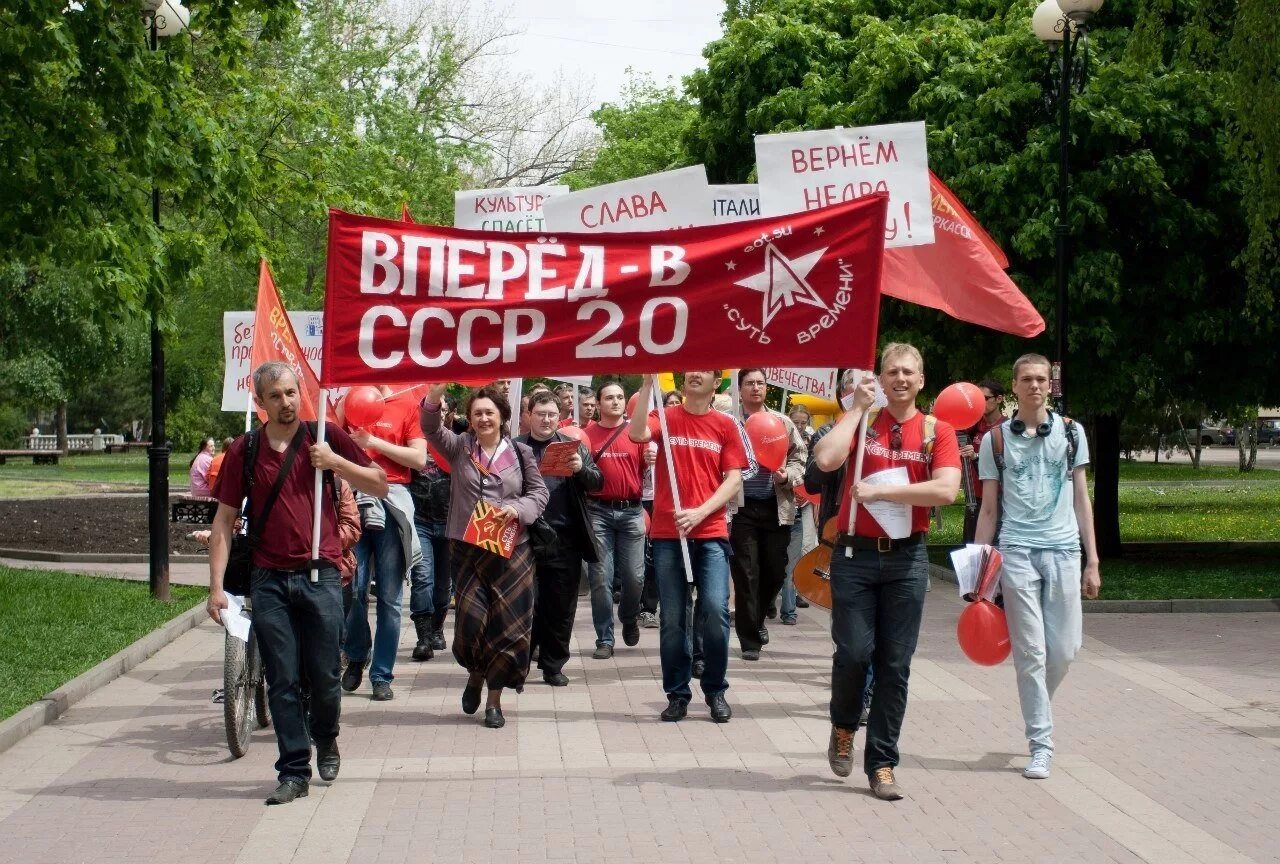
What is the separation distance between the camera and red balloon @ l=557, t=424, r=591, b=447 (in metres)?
11.2

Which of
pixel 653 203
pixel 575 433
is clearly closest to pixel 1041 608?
pixel 653 203

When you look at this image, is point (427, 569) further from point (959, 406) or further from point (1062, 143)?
point (1062, 143)

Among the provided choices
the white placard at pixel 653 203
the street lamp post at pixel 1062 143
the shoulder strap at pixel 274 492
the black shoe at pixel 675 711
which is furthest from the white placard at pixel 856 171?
the street lamp post at pixel 1062 143

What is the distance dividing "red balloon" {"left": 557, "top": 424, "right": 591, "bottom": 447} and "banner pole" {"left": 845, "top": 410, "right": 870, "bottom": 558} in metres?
3.35

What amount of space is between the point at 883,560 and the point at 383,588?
152 inches

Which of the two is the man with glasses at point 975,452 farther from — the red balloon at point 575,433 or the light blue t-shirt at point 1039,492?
the light blue t-shirt at point 1039,492

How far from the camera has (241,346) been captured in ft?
50.1

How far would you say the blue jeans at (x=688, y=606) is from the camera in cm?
920

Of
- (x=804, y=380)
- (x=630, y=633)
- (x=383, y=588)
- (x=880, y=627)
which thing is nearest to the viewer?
(x=880, y=627)

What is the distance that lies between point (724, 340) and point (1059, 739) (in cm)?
285

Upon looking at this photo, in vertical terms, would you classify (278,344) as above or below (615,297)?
below

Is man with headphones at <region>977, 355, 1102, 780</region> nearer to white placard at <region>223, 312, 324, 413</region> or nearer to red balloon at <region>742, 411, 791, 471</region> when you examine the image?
red balloon at <region>742, 411, 791, 471</region>

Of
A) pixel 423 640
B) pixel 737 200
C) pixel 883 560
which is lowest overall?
pixel 423 640

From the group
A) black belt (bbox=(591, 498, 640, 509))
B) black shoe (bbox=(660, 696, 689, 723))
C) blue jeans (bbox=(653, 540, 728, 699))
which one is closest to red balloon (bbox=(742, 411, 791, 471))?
blue jeans (bbox=(653, 540, 728, 699))
